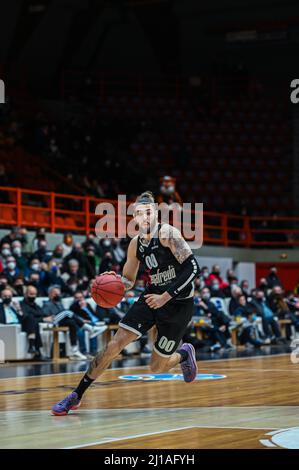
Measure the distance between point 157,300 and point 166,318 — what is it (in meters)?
0.45

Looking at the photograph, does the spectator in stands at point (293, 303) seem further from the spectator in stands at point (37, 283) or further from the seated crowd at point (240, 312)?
the spectator in stands at point (37, 283)

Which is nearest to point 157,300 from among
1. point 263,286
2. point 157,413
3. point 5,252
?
point 157,413

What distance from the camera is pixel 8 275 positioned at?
19.5 metres

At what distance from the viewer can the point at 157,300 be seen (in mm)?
8523

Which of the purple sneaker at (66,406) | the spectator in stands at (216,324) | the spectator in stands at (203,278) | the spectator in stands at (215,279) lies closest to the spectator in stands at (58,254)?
the spectator in stands at (216,324)

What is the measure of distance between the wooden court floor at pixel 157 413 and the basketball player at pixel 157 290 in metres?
0.52

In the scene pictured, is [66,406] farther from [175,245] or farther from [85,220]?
[85,220]

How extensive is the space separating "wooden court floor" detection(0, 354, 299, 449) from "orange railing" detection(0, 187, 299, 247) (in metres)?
9.70

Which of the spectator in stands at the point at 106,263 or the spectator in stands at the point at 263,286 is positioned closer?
the spectator in stands at the point at 106,263

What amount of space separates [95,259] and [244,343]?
4.04 metres

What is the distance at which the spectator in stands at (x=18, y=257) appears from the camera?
67.1ft

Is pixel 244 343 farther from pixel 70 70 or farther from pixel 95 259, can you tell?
pixel 70 70

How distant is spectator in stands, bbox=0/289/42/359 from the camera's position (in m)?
18.2

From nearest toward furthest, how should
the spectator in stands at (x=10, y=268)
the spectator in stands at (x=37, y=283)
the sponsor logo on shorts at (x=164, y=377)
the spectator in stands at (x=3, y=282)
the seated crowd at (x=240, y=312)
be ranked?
the sponsor logo on shorts at (x=164, y=377)
the spectator in stands at (x=3, y=282)
the spectator in stands at (x=37, y=283)
the spectator in stands at (x=10, y=268)
the seated crowd at (x=240, y=312)
